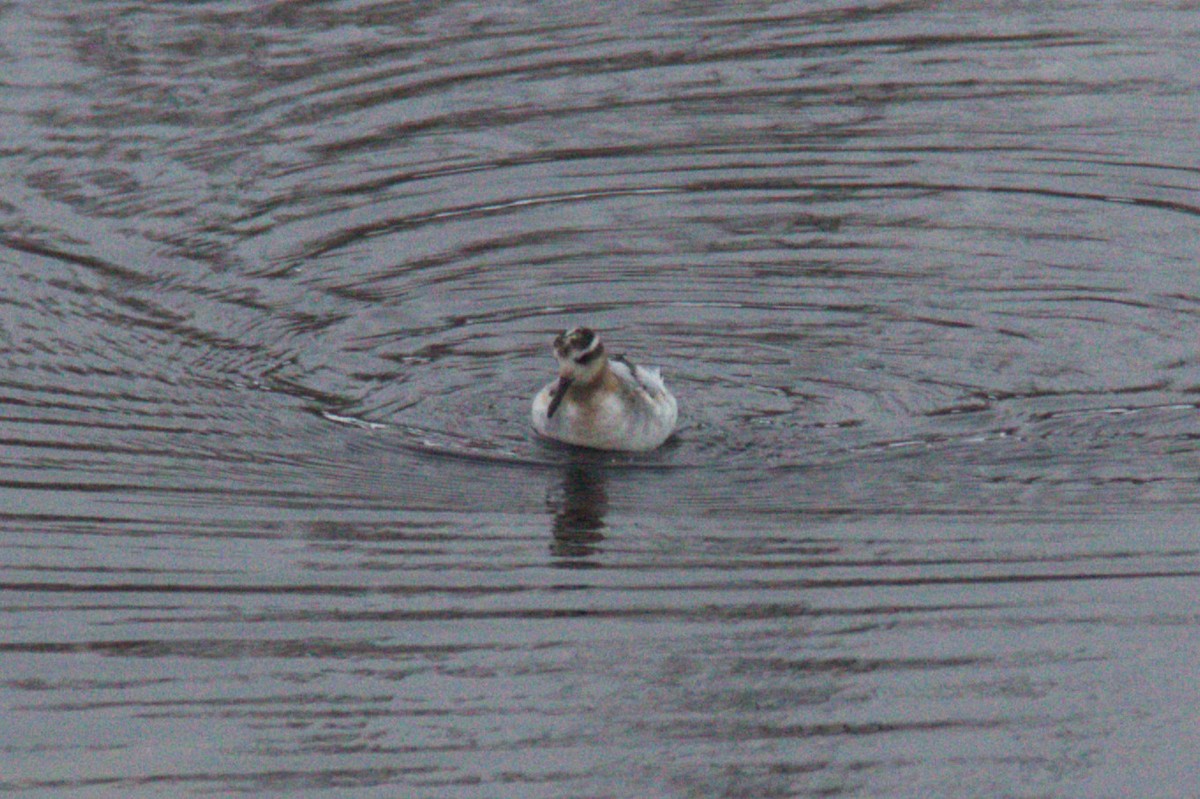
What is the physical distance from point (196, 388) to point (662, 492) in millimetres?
3491

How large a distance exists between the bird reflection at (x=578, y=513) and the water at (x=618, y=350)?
0.04m

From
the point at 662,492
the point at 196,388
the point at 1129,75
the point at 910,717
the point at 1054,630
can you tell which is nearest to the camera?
the point at 910,717

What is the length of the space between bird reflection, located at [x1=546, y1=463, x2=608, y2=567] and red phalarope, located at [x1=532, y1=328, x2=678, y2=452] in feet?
0.90

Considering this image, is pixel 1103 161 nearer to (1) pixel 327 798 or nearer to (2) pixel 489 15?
(2) pixel 489 15

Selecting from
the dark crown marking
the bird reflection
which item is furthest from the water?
the dark crown marking

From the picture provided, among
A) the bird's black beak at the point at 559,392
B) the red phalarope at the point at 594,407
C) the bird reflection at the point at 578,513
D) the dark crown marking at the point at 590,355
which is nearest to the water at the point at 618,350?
the bird reflection at the point at 578,513

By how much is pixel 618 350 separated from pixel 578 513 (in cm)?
325

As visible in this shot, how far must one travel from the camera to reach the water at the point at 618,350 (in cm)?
1013

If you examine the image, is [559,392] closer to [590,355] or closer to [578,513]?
[590,355]

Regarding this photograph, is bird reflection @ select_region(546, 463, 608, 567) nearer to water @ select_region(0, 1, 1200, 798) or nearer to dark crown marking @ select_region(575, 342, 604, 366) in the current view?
water @ select_region(0, 1, 1200, 798)

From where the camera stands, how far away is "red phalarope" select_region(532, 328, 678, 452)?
14477 millimetres

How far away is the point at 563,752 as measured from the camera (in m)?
9.85

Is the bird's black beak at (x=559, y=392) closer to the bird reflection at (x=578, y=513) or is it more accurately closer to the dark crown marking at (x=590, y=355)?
the dark crown marking at (x=590, y=355)

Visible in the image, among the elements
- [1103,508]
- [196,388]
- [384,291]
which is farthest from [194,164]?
[1103,508]
